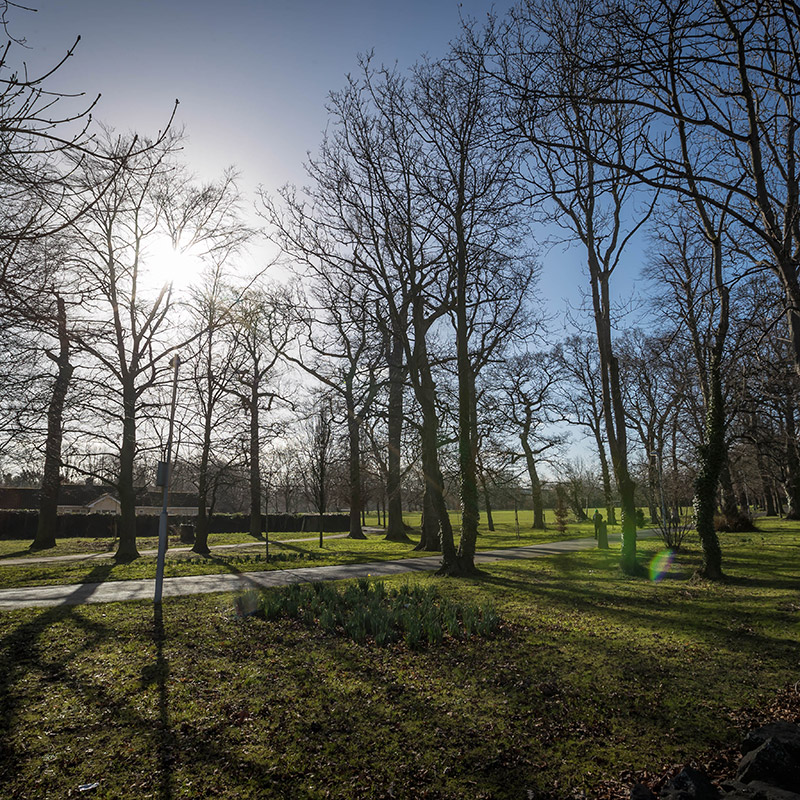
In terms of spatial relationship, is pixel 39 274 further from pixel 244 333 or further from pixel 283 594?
pixel 244 333

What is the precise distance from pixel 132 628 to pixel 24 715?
306cm

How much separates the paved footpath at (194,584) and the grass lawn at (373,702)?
1.50 m

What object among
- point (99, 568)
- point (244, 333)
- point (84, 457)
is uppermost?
point (244, 333)

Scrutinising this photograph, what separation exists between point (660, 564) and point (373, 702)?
38.4 feet

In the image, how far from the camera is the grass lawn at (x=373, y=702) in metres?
3.62

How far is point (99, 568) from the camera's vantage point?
564 inches

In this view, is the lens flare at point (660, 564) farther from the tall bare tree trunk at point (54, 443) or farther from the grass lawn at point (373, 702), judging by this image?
the tall bare tree trunk at point (54, 443)

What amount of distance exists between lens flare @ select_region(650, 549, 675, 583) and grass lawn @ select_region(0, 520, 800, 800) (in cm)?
372

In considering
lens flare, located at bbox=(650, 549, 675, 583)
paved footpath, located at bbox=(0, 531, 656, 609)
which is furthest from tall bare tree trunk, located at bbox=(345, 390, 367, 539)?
lens flare, located at bbox=(650, 549, 675, 583)

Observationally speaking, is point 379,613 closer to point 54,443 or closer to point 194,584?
point 194,584

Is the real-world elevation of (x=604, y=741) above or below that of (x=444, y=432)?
below

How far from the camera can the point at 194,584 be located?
11.8m

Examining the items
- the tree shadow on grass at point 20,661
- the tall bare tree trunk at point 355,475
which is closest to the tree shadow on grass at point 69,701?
the tree shadow on grass at point 20,661

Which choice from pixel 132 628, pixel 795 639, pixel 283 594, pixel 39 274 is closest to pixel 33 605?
pixel 132 628
